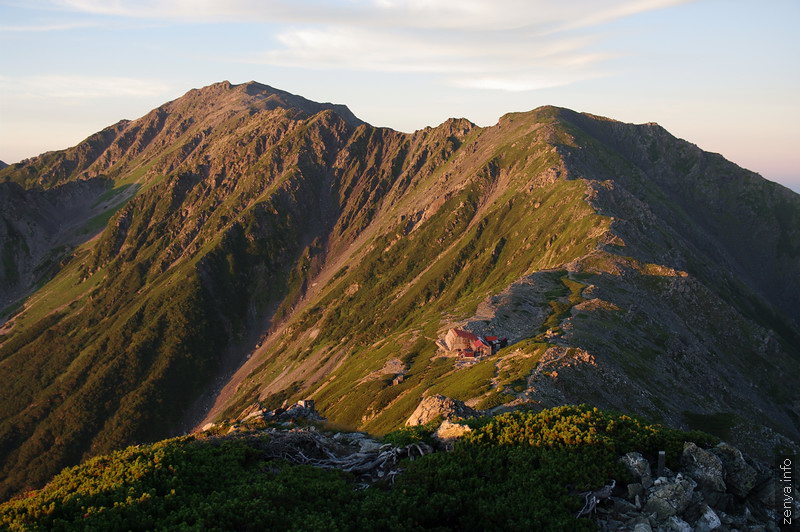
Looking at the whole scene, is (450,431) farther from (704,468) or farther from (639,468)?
(704,468)

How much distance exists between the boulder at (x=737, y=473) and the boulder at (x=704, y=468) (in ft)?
1.94

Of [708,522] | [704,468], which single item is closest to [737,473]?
[704,468]

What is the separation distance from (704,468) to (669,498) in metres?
3.97

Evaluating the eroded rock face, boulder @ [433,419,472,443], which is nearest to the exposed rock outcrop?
boulder @ [433,419,472,443]

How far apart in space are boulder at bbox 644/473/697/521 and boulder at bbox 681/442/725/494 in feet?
4.34

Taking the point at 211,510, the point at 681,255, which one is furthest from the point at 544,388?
the point at 681,255

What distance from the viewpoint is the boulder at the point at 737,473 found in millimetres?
26406

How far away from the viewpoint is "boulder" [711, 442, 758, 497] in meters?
26.4

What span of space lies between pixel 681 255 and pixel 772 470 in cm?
18219

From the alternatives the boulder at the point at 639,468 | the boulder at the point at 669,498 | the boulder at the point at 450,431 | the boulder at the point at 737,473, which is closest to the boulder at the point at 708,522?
the boulder at the point at 669,498

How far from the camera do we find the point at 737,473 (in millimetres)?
26906

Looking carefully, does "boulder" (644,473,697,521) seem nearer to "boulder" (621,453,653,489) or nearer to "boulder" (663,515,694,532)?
"boulder" (663,515,694,532)

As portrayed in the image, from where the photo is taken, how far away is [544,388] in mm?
71500

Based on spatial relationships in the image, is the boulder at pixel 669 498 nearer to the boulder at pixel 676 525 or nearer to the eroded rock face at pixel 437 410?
the boulder at pixel 676 525
